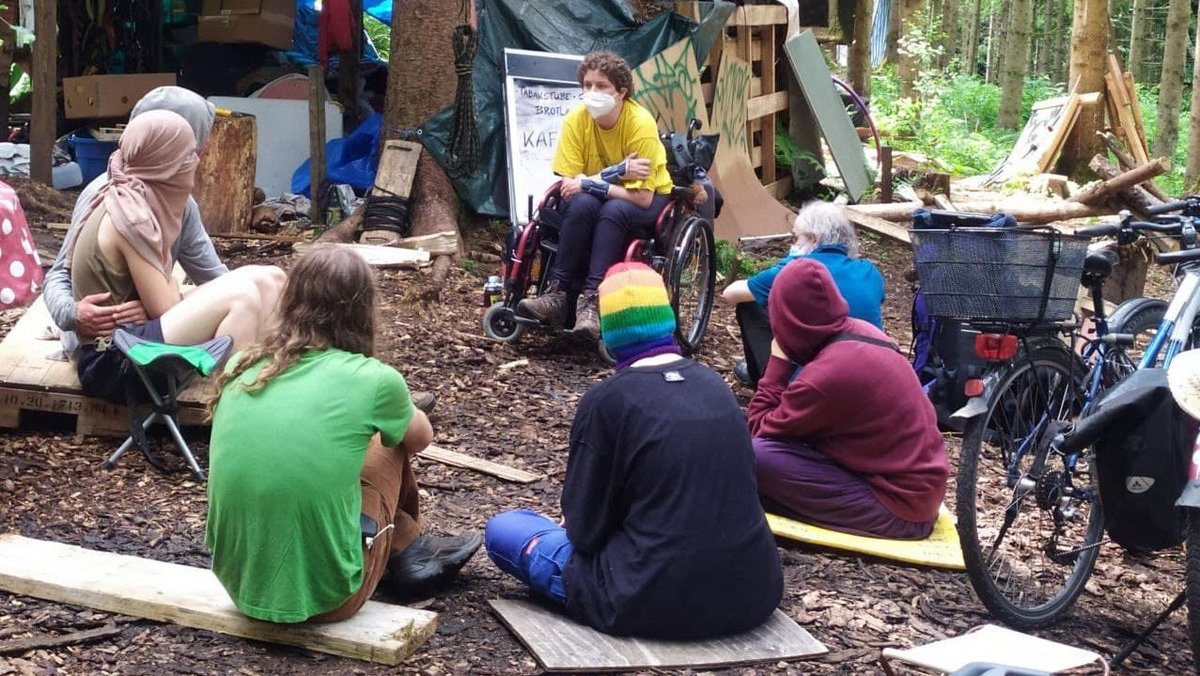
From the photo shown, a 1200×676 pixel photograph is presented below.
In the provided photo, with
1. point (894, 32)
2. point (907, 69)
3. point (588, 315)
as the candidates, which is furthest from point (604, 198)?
point (894, 32)

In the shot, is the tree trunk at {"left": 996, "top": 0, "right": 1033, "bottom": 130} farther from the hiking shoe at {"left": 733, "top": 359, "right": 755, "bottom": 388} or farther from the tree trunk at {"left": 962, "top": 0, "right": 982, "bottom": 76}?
the hiking shoe at {"left": 733, "top": 359, "right": 755, "bottom": 388}

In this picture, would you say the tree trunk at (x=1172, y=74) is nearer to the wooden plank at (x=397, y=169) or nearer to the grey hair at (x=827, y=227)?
the wooden plank at (x=397, y=169)

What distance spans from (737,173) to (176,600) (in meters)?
7.57

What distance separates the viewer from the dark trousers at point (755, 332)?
19.9ft

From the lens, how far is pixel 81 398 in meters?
4.99

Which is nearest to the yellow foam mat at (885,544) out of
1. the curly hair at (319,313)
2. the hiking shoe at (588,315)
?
the curly hair at (319,313)

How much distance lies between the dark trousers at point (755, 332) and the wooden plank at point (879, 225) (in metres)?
4.83

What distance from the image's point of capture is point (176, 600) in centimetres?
360

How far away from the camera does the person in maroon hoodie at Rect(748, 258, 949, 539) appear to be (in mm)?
→ 4383

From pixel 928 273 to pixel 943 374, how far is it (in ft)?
5.41

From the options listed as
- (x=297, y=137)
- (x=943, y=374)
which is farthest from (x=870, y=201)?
(x=943, y=374)

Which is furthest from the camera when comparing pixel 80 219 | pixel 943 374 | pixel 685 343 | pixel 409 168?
pixel 409 168

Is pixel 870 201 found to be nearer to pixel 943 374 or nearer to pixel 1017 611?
pixel 943 374

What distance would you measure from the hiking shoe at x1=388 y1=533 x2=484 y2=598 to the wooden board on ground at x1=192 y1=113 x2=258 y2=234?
5626mm
